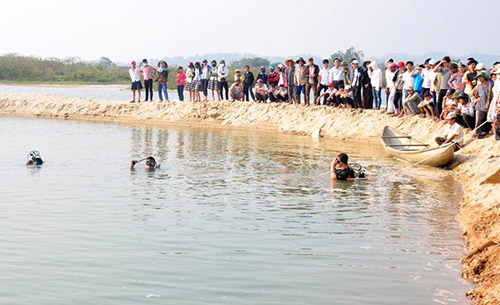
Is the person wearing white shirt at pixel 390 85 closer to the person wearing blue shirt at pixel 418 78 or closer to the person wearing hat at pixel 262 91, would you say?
the person wearing blue shirt at pixel 418 78

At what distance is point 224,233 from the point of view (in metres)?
12.6

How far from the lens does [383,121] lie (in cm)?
2720

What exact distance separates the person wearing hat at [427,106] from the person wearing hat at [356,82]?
2.94m

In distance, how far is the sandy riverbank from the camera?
10.5 meters

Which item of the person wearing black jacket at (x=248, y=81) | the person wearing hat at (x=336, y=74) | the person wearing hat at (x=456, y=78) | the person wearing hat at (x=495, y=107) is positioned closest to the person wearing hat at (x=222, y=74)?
the person wearing black jacket at (x=248, y=81)

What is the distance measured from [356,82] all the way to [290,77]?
4.10 meters

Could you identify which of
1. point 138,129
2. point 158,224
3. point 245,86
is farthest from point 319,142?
point 158,224

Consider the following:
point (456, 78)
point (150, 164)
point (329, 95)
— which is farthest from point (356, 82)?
point (150, 164)

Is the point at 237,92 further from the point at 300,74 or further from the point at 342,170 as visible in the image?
the point at 342,170

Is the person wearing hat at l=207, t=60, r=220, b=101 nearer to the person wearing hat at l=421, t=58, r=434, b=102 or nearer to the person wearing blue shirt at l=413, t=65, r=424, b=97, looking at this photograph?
the person wearing blue shirt at l=413, t=65, r=424, b=97

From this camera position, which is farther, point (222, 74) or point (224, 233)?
point (222, 74)

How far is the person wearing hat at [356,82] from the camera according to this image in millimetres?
26422

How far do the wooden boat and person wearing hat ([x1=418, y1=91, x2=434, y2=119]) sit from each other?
143 cm

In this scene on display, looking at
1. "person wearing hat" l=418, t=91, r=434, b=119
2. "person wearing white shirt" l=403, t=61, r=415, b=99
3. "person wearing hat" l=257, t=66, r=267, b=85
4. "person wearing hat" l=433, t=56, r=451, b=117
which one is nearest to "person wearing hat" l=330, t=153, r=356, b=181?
"person wearing hat" l=433, t=56, r=451, b=117
